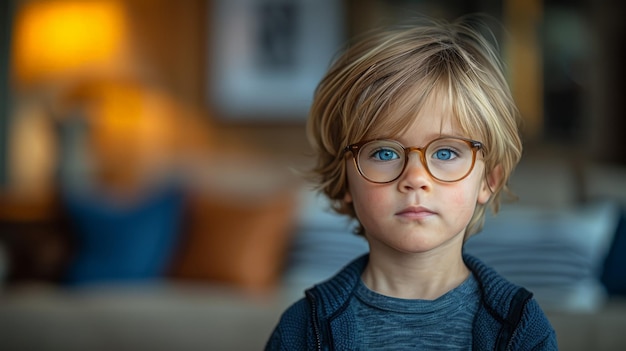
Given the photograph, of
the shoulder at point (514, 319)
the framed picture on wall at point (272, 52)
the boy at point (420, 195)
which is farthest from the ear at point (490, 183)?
the framed picture on wall at point (272, 52)

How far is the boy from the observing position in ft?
2.75

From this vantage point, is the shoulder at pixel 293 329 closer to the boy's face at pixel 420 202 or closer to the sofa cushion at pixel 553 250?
the boy's face at pixel 420 202

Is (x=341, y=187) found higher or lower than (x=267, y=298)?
higher

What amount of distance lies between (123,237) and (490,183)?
1.96m

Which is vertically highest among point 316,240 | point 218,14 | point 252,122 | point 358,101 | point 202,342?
point 218,14

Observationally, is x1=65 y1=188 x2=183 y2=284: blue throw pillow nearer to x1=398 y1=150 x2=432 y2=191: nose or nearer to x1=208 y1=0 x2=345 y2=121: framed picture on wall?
x1=208 y1=0 x2=345 y2=121: framed picture on wall

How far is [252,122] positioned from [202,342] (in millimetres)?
2172

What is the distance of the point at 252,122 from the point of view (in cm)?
429

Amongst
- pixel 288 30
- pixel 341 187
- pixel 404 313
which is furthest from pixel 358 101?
pixel 288 30

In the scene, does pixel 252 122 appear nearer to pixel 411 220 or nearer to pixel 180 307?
pixel 180 307

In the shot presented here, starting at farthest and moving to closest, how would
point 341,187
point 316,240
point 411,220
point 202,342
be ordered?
point 316,240, point 202,342, point 341,187, point 411,220

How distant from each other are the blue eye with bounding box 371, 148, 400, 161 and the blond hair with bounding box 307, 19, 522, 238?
0.06ft

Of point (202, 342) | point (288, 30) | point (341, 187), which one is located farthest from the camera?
point (288, 30)

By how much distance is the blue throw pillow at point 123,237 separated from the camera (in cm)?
259
